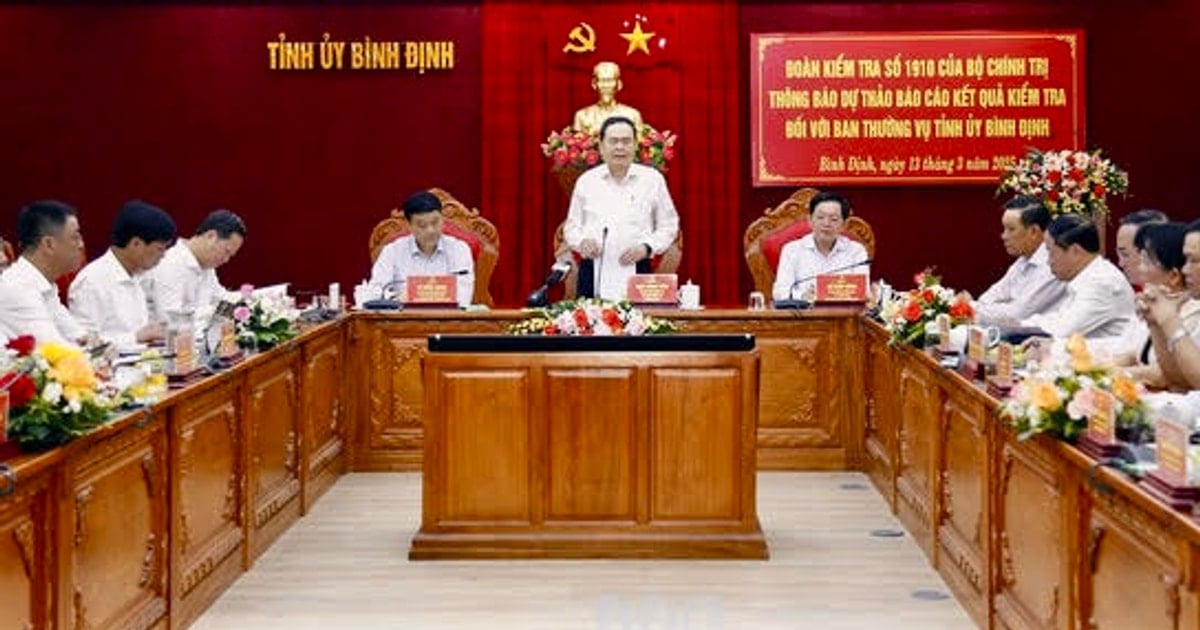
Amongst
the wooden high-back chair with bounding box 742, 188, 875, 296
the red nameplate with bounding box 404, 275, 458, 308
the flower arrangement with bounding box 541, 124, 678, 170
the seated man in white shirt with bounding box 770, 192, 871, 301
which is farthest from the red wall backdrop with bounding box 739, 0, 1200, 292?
the red nameplate with bounding box 404, 275, 458, 308

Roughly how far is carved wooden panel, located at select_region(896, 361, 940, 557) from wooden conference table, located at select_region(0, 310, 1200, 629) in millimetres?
15

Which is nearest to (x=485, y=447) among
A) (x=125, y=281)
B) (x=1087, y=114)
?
(x=125, y=281)

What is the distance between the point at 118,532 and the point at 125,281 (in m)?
1.98

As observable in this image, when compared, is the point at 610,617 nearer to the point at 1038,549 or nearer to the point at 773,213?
the point at 1038,549

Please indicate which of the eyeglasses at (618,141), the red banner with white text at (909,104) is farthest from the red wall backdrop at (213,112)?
the eyeglasses at (618,141)

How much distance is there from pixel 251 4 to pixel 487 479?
536 cm

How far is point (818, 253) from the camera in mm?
7277

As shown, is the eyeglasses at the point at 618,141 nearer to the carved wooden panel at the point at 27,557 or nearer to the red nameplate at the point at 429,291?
the red nameplate at the point at 429,291

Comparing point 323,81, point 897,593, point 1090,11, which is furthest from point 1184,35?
point 897,593

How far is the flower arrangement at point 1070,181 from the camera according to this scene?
8.51 m

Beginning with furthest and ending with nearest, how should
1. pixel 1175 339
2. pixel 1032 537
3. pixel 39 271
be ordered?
pixel 39 271, pixel 1175 339, pixel 1032 537

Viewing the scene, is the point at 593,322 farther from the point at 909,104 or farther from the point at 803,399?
the point at 909,104

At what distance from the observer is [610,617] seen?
4.48 m

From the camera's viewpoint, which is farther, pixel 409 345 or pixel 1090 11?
pixel 1090 11
